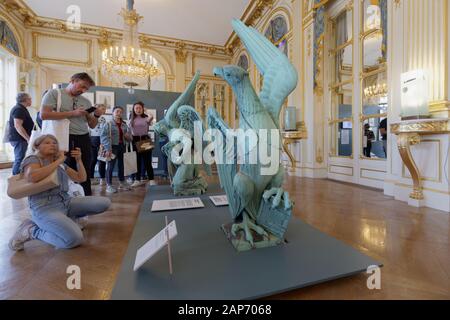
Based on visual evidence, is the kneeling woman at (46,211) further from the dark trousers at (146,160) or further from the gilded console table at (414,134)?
the gilded console table at (414,134)

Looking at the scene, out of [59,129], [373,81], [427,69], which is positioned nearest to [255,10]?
[373,81]

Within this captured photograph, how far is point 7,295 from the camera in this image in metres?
1.15

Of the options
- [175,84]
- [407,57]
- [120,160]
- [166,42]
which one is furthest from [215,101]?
[407,57]

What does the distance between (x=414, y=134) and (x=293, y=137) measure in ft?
9.19

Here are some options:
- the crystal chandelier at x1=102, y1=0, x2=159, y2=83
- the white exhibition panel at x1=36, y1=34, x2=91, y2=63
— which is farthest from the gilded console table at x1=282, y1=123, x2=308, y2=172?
the white exhibition panel at x1=36, y1=34, x2=91, y2=63

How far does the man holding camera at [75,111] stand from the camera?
218 cm

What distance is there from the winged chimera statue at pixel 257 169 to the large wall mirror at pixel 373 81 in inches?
123

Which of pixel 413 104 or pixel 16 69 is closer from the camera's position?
pixel 413 104

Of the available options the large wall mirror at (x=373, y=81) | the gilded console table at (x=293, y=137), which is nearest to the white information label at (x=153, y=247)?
A: the large wall mirror at (x=373, y=81)

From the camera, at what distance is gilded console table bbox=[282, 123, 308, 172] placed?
539cm

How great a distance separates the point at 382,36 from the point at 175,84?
23.8 feet

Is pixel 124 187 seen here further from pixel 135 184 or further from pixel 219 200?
pixel 219 200

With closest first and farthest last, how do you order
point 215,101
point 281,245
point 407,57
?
point 281,245 → point 407,57 → point 215,101
